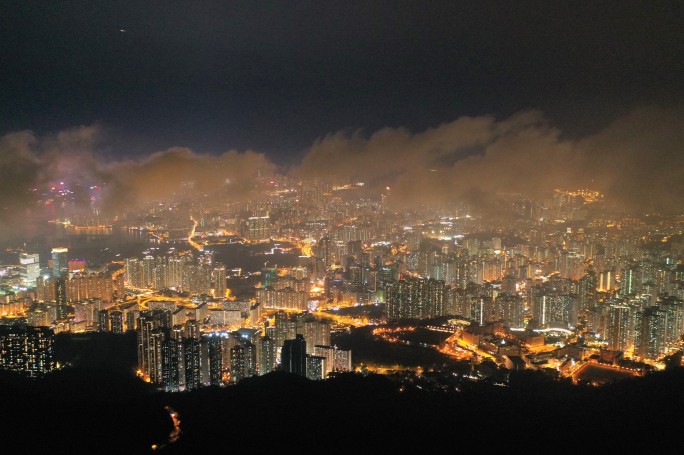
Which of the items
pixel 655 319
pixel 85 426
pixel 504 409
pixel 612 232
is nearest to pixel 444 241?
pixel 612 232

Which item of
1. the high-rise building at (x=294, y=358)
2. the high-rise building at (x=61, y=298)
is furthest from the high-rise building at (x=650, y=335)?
the high-rise building at (x=61, y=298)

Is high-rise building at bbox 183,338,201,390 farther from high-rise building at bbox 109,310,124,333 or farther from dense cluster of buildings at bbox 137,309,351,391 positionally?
high-rise building at bbox 109,310,124,333

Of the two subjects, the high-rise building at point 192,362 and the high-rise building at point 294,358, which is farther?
the high-rise building at point 294,358

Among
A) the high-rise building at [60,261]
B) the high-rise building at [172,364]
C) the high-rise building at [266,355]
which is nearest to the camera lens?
the high-rise building at [172,364]

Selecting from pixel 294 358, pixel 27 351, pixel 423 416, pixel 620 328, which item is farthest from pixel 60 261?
pixel 620 328

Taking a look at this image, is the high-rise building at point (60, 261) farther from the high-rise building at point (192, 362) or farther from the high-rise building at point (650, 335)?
the high-rise building at point (650, 335)

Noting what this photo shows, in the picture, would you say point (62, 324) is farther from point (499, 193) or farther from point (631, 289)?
point (631, 289)

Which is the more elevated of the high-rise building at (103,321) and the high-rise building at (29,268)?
the high-rise building at (29,268)

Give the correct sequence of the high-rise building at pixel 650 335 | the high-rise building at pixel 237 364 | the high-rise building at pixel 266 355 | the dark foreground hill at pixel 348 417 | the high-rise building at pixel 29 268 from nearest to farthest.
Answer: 1. the dark foreground hill at pixel 348 417
2. the high-rise building at pixel 237 364
3. the high-rise building at pixel 266 355
4. the high-rise building at pixel 650 335
5. the high-rise building at pixel 29 268
